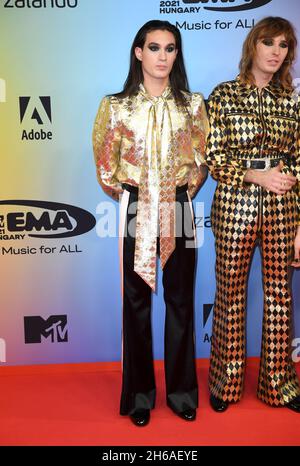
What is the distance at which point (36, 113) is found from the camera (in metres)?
2.93

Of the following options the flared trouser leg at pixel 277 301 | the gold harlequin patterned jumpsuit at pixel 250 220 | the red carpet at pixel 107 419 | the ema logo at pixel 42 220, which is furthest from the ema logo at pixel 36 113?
the red carpet at pixel 107 419

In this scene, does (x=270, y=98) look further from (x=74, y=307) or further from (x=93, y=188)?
(x=74, y=307)

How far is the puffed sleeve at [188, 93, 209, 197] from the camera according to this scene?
254cm

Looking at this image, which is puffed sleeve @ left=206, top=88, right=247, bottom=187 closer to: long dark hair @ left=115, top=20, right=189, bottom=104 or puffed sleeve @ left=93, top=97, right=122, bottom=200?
long dark hair @ left=115, top=20, right=189, bottom=104

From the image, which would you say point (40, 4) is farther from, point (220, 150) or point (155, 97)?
point (220, 150)

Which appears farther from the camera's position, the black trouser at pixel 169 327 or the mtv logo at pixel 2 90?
the mtv logo at pixel 2 90

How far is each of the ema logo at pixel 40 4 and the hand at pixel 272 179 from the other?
130cm

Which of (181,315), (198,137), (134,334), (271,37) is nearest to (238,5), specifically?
(271,37)

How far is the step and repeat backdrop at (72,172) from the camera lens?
2.86 metres

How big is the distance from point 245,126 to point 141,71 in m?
0.54

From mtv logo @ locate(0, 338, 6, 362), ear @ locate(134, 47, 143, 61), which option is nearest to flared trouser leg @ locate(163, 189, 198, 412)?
ear @ locate(134, 47, 143, 61)

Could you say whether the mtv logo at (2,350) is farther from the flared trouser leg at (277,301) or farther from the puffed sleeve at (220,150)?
the puffed sleeve at (220,150)

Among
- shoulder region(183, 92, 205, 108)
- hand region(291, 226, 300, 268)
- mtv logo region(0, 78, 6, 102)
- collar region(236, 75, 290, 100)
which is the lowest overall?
hand region(291, 226, 300, 268)

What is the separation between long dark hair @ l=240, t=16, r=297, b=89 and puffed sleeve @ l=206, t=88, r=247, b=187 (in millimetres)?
189
